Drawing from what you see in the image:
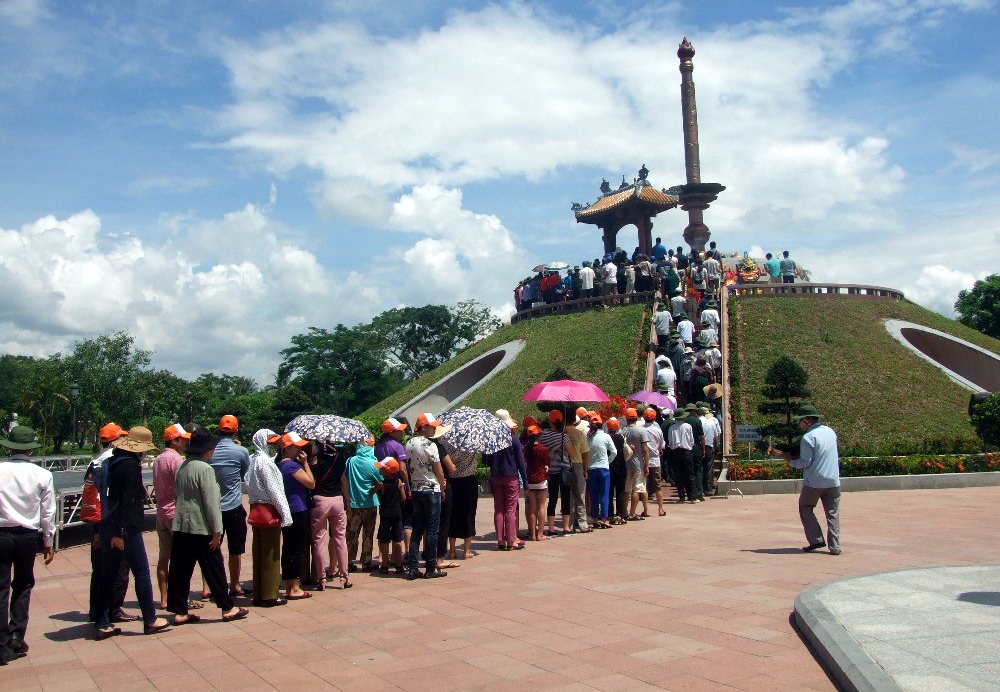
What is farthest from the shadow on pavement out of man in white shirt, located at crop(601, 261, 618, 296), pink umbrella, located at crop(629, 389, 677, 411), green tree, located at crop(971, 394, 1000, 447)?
man in white shirt, located at crop(601, 261, 618, 296)

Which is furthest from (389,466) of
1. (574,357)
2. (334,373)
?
(334,373)

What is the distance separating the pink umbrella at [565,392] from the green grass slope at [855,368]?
584 cm

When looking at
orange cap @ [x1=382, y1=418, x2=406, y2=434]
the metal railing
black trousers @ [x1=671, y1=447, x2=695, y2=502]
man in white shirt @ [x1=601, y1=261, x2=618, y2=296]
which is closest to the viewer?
orange cap @ [x1=382, y1=418, x2=406, y2=434]

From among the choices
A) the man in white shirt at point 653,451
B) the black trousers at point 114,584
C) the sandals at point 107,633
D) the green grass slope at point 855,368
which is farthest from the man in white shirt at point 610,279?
the sandals at point 107,633

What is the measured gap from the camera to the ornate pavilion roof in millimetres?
43969

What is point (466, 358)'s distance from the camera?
3347 cm

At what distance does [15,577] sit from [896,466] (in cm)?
1539

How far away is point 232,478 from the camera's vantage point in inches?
319

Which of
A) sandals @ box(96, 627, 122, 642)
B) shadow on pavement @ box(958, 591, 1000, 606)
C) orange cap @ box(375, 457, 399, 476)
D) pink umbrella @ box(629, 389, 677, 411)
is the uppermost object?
pink umbrella @ box(629, 389, 677, 411)

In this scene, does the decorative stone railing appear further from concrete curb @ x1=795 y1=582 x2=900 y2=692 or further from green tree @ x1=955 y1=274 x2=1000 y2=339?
green tree @ x1=955 y1=274 x2=1000 y2=339

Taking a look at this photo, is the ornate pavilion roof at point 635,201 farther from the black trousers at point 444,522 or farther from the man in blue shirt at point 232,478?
the man in blue shirt at point 232,478

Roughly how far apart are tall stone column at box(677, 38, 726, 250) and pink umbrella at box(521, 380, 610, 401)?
2379cm

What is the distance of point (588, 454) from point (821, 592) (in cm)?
529

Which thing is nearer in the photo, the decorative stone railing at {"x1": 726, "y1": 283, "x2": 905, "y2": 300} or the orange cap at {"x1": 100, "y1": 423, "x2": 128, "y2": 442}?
the orange cap at {"x1": 100, "y1": 423, "x2": 128, "y2": 442}
